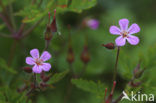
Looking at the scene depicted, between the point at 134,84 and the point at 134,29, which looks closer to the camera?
the point at 134,29

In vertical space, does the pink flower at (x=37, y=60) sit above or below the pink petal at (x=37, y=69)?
above

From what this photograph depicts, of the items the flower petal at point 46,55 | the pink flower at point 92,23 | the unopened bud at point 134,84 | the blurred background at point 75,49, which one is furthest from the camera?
the pink flower at point 92,23

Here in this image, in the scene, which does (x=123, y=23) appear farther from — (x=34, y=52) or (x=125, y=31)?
(x=34, y=52)

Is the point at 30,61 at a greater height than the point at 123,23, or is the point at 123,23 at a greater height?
the point at 123,23

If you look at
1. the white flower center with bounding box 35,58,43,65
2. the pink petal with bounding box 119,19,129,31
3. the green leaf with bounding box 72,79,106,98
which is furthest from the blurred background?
the pink petal with bounding box 119,19,129,31

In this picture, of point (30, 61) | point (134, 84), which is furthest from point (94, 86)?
point (30, 61)

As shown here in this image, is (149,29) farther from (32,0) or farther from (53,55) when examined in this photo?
(32,0)

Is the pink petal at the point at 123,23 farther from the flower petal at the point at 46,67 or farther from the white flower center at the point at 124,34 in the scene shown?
the flower petal at the point at 46,67

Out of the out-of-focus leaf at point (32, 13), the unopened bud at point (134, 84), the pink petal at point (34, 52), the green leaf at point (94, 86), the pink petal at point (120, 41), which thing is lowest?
the unopened bud at point (134, 84)

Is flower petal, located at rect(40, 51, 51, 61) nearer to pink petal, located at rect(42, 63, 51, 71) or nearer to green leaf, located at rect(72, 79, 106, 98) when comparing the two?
pink petal, located at rect(42, 63, 51, 71)

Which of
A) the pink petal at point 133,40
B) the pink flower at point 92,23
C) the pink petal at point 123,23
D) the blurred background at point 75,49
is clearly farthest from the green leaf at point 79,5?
the pink flower at point 92,23
